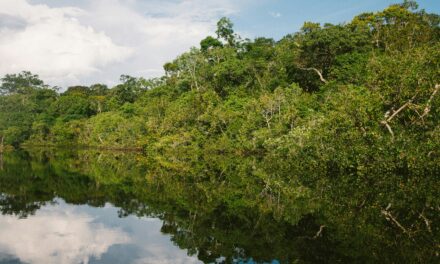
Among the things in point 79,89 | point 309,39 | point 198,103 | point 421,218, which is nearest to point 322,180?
Result: point 421,218

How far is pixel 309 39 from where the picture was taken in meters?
40.8

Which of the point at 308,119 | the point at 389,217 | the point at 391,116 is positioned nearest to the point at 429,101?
the point at 391,116

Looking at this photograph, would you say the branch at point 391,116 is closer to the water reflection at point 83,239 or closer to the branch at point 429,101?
the branch at point 429,101

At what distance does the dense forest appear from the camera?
14.6m

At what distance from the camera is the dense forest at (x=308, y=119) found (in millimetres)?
14555

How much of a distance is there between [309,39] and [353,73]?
22.5 feet

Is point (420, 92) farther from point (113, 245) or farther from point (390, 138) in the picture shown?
point (113, 245)

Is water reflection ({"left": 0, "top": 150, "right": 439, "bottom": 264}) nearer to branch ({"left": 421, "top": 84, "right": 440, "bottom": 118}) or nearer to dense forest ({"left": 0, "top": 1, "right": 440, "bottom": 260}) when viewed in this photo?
dense forest ({"left": 0, "top": 1, "right": 440, "bottom": 260})

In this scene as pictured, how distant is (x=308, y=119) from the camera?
31.9 meters

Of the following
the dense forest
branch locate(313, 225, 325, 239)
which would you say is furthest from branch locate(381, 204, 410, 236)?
branch locate(313, 225, 325, 239)

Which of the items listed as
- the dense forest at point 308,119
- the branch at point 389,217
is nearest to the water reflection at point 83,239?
the dense forest at point 308,119

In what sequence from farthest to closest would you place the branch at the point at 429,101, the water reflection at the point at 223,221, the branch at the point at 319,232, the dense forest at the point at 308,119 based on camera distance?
1. the branch at the point at 429,101
2. the dense forest at the point at 308,119
3. the branch at the point at 319,232
4. the water reflection at the point at 223,221

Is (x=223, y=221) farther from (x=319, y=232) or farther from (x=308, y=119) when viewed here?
(x=308, y=119)

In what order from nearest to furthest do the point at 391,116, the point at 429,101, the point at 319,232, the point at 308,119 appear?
the point at 319,232, the point at 429,101, the point at 391,116, the point at 308,119
